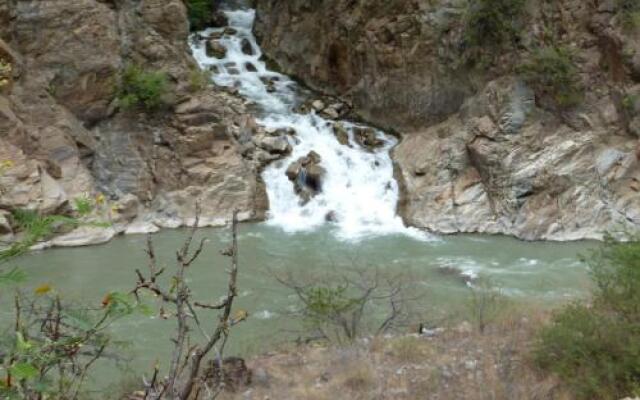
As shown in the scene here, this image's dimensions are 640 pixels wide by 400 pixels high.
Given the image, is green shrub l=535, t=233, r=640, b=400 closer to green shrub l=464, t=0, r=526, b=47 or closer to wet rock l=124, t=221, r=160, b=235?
wet rock l=124, t=221, r=160, b=235

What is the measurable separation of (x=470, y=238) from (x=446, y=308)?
551 cm

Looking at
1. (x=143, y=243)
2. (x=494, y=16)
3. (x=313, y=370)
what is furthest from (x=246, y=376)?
(x=494, y=16)

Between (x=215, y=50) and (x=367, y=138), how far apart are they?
23.5 ft

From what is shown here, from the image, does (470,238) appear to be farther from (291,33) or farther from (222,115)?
(291,33)

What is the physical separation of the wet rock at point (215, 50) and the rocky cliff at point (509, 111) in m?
4.91

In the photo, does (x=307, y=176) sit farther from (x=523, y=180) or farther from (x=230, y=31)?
(x=230, y=31)

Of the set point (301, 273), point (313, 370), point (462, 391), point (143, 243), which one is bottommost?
point (143, 243)

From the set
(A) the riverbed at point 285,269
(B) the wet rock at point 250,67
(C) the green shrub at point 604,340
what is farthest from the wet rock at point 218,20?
(C) the green shrub at point 604,340

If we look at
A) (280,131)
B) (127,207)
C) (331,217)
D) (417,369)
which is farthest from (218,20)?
(417,369)

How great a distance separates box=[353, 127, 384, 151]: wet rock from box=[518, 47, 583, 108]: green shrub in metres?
4.37

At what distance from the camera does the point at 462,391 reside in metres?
6.11

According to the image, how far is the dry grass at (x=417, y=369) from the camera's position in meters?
6.09

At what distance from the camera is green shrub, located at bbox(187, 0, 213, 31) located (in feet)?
82.3

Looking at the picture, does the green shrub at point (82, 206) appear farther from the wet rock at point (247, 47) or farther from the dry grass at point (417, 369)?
the wet rock at point (247, 47)
